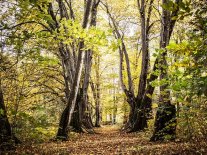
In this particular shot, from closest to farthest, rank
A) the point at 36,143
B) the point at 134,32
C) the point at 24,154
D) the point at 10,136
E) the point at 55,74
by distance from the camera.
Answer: the point at 24,154, the point at 10,136, the point at 36,143, the point at 55,74, the point at 134,32

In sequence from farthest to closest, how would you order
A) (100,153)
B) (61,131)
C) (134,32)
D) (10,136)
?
1. (134,32)
2. (61,131)
3. (10,136)
4. (100,153)

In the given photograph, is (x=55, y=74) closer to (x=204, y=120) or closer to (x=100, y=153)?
(x=100, y=153)

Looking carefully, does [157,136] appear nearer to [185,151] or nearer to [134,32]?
[185,151]

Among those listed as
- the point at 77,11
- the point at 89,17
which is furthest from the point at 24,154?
the point at 77,11

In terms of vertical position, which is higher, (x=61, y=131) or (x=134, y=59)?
(x=134, y=59)

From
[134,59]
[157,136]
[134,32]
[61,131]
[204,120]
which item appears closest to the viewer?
[204,120]

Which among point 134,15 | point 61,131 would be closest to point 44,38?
point 61,131

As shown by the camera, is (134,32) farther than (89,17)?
Yes

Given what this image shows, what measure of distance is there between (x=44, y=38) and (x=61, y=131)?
5.87m

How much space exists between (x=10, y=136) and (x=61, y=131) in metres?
3.50

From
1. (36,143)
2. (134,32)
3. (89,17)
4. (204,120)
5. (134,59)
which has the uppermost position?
(134,32)

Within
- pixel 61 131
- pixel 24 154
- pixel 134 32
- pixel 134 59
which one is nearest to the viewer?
pixel 24 154

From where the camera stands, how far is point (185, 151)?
5.79 meters

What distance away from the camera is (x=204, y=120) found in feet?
18.0
